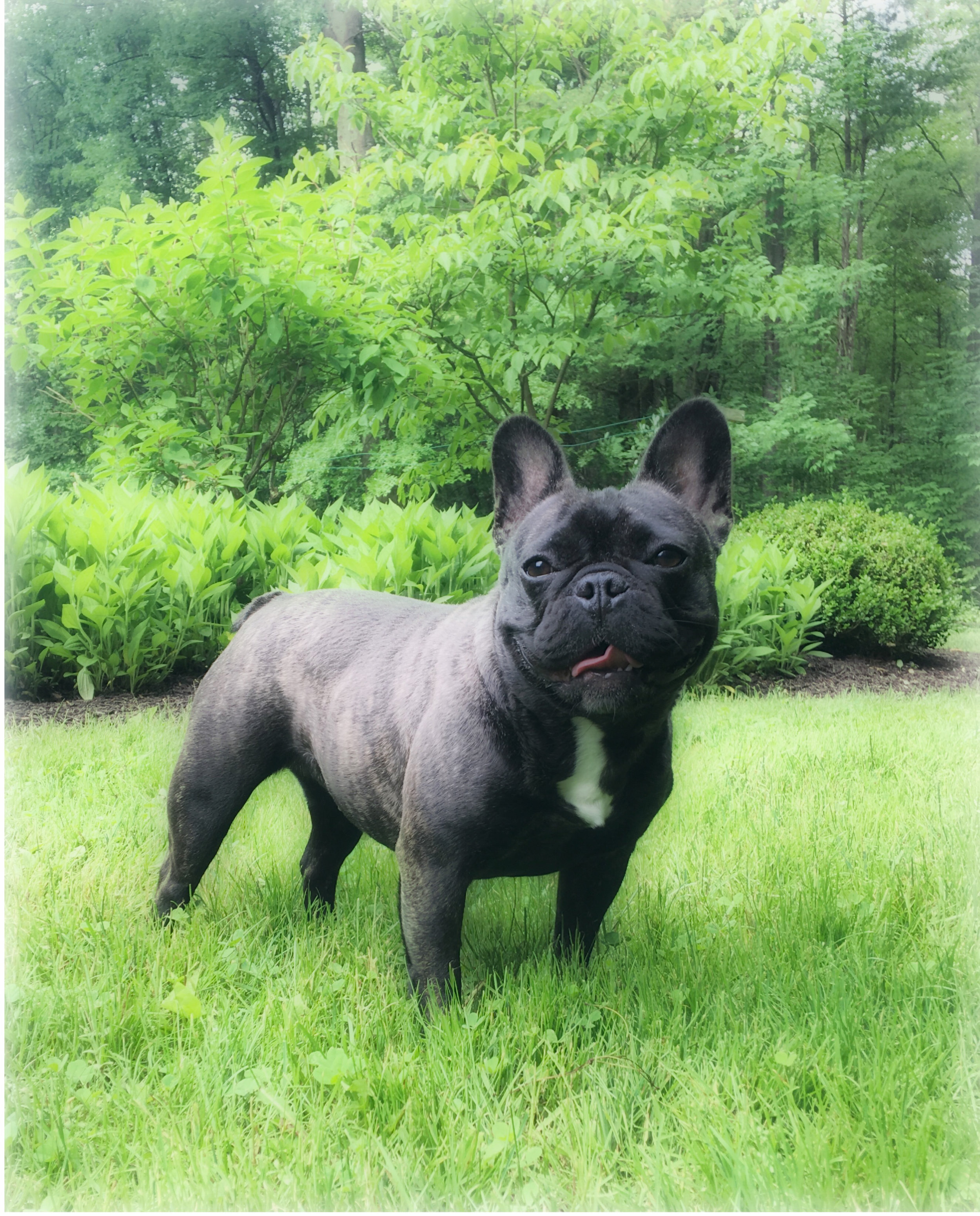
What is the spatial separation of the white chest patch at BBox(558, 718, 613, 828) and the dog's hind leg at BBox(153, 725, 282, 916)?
3.33 feet

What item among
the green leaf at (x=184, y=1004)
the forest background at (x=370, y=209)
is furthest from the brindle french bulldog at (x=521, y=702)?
the forest background at (x=370, y=209)

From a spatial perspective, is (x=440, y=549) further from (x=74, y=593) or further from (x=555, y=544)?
(x=555, y=544)

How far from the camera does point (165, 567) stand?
18.1ft

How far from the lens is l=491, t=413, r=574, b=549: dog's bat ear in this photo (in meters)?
2.34

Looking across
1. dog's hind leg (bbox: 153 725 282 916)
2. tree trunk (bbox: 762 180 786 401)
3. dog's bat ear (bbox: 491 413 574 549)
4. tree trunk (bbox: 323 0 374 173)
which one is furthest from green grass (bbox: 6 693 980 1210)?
tree trunk (bbox: 762 180 786 401)

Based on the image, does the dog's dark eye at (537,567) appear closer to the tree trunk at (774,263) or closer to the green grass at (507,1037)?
the green grass at (507,1037)

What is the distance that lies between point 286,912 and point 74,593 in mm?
3124

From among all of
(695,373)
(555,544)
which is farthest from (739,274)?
(555,544)

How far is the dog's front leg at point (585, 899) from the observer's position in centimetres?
244

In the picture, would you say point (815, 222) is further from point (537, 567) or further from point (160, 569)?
point (537, 567)

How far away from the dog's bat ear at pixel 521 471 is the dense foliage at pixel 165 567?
3076mm

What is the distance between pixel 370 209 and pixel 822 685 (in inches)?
252

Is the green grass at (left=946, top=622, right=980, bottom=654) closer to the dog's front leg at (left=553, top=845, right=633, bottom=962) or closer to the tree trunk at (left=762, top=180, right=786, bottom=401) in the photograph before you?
the tree trunk at (left=762, top=180, right=786, bottom=401)

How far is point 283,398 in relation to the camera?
7.64m
